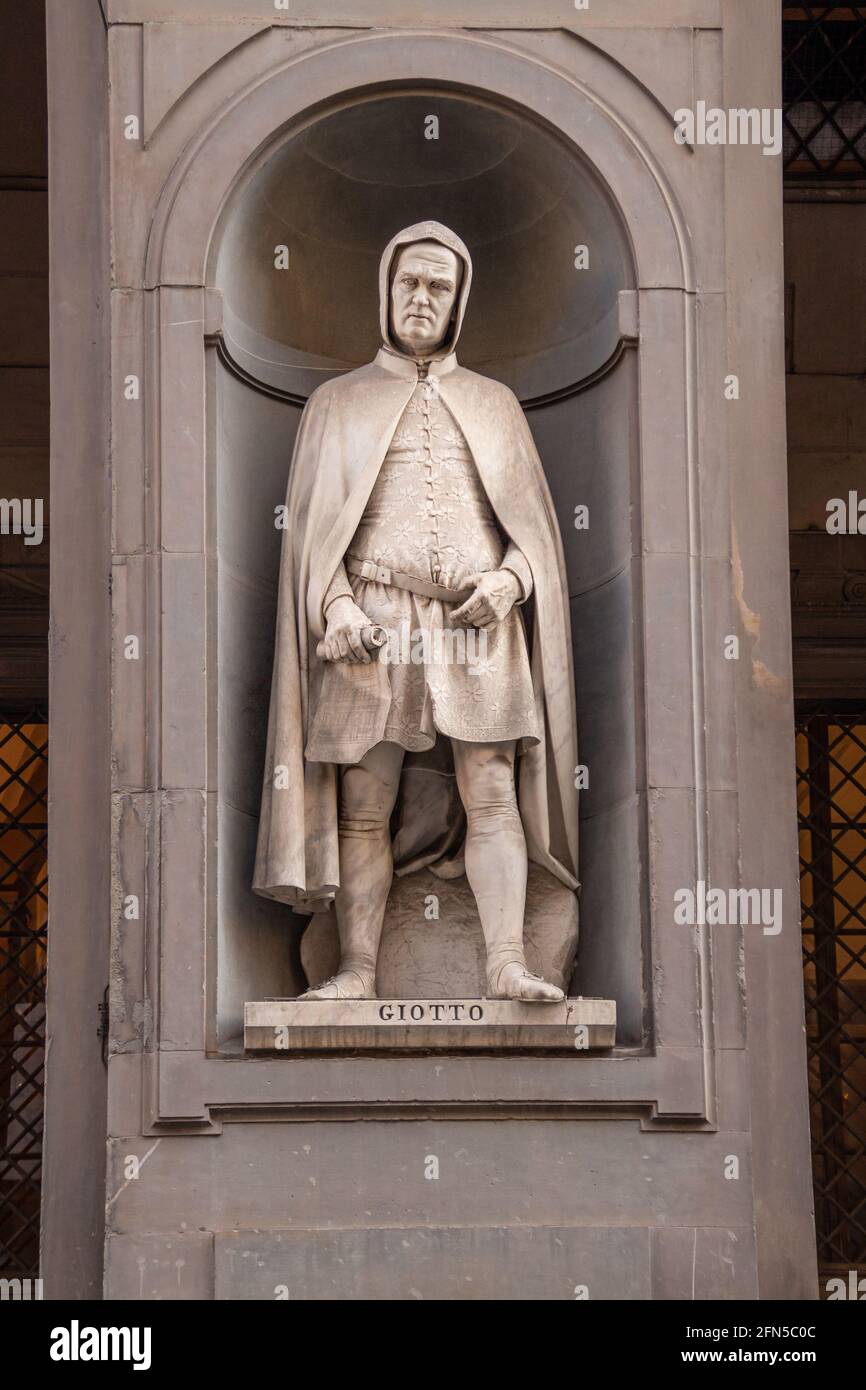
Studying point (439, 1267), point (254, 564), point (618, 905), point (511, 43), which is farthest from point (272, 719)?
point (511, 43)

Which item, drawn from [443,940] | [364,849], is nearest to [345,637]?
[364,849]

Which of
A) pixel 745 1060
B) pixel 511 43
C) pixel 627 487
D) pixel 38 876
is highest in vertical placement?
pixel 511 43

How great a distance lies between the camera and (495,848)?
11414mm

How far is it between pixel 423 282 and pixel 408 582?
4.46 ft

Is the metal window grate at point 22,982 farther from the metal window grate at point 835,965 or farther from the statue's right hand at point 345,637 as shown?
the statue's right hand at point 345,637

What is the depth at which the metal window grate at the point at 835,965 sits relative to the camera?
50.5 feet

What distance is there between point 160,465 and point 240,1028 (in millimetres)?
2321

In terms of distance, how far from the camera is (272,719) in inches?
456

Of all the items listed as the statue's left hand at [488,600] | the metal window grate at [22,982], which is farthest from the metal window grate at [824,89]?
the statue's left hand at [488,600]

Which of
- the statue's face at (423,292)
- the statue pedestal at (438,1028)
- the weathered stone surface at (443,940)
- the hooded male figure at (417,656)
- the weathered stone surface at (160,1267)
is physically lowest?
the weathered stone surface at (160,1267)

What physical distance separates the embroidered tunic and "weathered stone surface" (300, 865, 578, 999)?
749 millimetres

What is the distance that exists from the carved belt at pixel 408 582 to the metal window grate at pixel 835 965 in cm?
494
